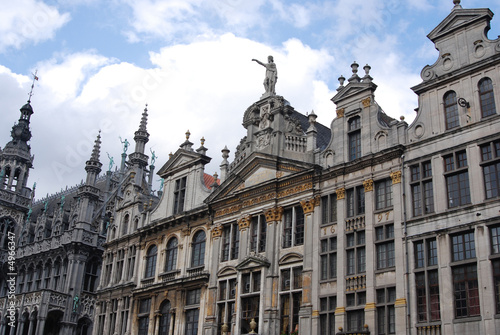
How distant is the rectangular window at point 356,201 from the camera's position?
30.4 m

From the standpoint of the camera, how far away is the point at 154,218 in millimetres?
43469

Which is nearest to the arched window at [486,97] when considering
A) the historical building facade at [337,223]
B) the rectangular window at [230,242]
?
the historical building facade at [337,223]

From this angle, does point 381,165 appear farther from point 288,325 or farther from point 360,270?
point 288,325

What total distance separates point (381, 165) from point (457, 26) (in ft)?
24.2

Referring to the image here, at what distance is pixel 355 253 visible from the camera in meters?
29.4

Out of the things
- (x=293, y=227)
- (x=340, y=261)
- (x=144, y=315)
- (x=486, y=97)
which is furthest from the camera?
(x=144, y=315)

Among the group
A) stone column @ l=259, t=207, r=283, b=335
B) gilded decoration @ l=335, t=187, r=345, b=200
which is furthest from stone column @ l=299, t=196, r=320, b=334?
stone column @ l=259, t=207, r=283, b=335

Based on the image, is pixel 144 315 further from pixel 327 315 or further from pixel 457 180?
pixel 457 180

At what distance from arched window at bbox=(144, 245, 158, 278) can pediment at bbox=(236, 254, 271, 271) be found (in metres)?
9.36

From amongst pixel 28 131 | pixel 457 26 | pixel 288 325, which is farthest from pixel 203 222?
pixel 28 131

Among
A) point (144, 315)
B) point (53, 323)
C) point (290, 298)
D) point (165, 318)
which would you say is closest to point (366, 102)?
point (290, 298)

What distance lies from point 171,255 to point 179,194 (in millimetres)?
4156

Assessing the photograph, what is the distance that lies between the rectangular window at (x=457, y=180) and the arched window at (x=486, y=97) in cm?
202

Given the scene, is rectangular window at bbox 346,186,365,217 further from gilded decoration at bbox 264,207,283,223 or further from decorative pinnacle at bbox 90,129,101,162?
decorative pinnacle at bbox 90,129,101,162
